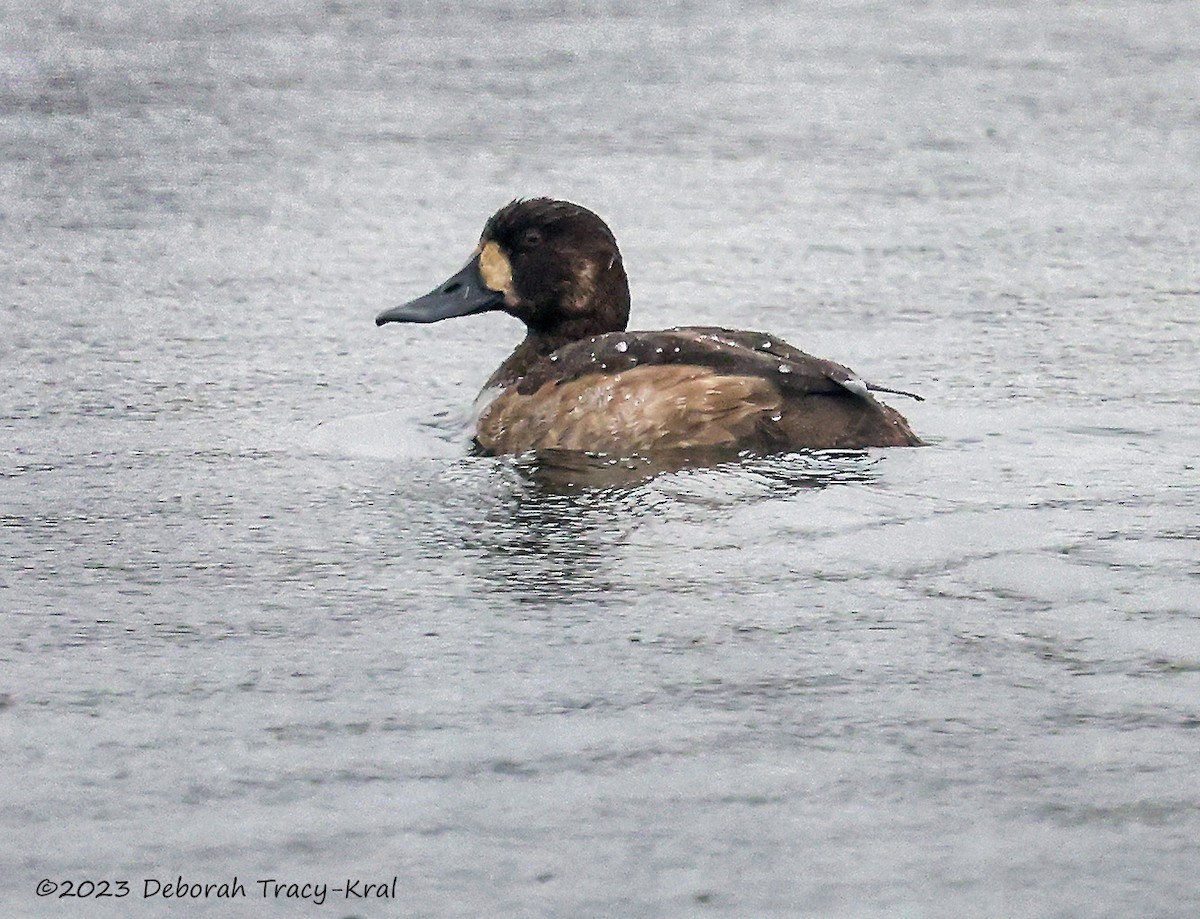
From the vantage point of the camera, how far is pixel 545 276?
28.0 feet

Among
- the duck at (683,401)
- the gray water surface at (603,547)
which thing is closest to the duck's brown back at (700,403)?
the duck at (683,401)

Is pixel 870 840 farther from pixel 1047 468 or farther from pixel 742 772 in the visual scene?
pixel 1047 468

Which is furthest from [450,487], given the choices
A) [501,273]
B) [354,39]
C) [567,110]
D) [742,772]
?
[354,39]

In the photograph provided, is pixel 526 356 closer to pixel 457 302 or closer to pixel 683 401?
pixel 457 302

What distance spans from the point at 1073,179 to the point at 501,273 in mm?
5422

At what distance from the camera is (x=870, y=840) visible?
432 centimetres

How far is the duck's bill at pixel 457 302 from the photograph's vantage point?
8.70 m

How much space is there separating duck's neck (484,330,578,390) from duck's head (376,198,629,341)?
0.01 metres

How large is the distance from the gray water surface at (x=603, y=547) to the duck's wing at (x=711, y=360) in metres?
0.29

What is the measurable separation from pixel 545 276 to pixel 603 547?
2.29 meters

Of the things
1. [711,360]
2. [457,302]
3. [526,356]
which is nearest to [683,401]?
[711,360]
